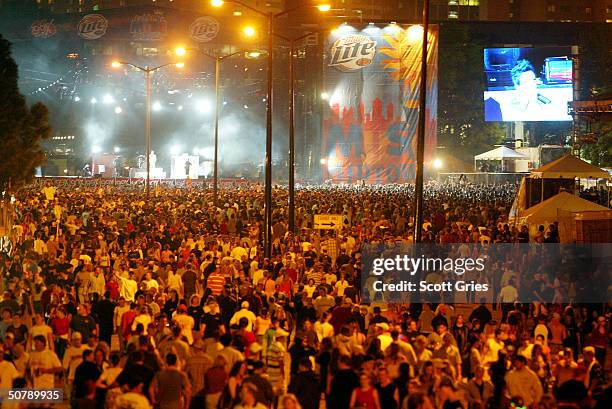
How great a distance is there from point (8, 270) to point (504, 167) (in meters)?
45.4

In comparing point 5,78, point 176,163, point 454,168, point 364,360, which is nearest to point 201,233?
point 5,78

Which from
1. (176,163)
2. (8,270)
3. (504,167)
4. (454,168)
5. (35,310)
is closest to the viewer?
(35,310)

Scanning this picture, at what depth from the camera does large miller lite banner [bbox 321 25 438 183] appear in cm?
5328

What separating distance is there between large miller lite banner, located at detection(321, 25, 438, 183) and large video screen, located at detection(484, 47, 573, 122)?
14566 mm

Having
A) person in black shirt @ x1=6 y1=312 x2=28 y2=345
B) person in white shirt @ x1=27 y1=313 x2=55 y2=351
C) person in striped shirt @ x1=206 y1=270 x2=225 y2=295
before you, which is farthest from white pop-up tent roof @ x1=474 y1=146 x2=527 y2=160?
person in white shirt @ x1=27 y1=313 x2=55 y2=351

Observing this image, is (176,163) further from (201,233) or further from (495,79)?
(201,233)

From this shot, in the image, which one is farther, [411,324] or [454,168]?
[454,168]

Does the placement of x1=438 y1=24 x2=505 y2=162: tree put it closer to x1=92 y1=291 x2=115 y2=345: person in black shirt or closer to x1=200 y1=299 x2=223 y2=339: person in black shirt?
x1=92 y1=291 x2=115 y2=345: person in black shirt

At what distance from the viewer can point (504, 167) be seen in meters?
60.8

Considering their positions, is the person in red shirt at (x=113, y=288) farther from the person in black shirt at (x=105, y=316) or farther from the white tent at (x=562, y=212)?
the white tent at (x=562, y=212)

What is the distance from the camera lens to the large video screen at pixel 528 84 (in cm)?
6619

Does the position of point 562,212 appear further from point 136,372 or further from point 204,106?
point 204,106

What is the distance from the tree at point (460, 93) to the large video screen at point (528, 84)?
17917mm

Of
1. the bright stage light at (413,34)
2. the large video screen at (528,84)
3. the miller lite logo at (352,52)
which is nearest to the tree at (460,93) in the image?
the large video screen at (528,84)
